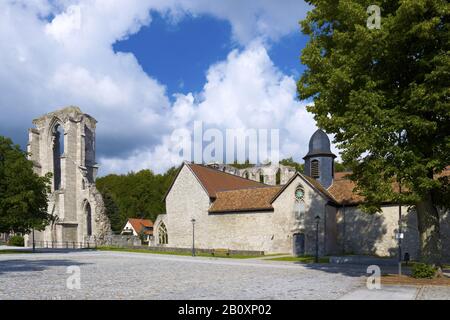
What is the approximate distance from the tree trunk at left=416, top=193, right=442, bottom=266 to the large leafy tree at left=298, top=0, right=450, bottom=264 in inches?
1.5

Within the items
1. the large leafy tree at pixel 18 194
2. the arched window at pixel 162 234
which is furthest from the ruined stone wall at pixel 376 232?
the large leafy tree at pixel 18 194

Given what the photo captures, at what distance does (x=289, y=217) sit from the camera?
126 feet

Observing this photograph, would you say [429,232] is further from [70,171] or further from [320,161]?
[70,171]

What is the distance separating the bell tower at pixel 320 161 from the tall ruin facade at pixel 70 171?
26462mm

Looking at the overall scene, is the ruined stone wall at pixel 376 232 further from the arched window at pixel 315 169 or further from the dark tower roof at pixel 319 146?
the dark tower roof at pixel 319 146

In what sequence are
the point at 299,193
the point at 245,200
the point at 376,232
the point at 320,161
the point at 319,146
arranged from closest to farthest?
the point at 376,232
the point at 299,193
the point at 320,161
the point at 319,146
the point at 245,200

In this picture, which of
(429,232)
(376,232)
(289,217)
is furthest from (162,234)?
(429,232)

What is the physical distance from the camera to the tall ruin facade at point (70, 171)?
56.2m

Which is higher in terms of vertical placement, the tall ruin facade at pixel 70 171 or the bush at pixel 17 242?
the tall ruin facade at pixel 70 171

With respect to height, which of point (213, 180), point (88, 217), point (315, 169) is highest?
point (315, 169)

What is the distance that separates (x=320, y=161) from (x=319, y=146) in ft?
6.13

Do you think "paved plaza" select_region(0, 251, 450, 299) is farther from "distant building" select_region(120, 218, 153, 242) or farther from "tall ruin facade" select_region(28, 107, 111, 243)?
"distant building" select_region(120, 218, 153, 242)
